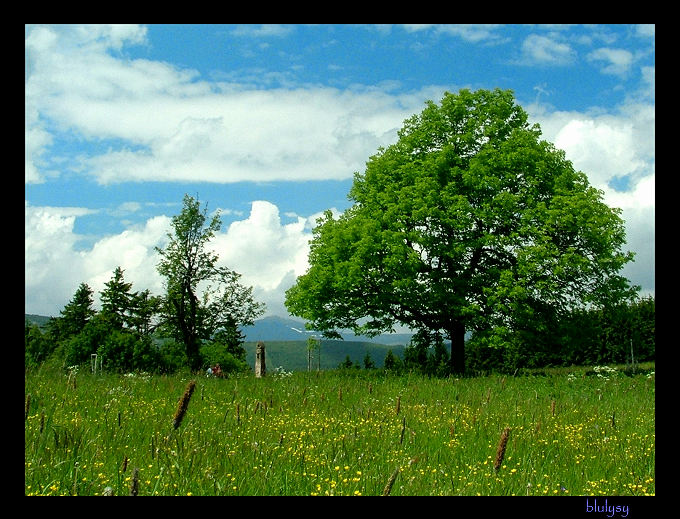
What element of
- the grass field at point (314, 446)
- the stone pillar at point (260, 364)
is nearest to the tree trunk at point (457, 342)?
the stone pillar at point (260, 364)

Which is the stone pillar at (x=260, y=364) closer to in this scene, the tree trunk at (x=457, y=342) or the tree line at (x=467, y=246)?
the tree line at (x=467, y=246)

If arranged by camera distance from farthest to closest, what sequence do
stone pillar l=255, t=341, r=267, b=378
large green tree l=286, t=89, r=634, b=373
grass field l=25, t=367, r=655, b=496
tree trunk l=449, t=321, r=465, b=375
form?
tree trunk l=449, t=321, r=465, b=375
large green tree l=286, t=89, r=634, b=373
stone pillar l=255, t=341, r=267, b=378
grass field l=25, t=367, r=655, b=496

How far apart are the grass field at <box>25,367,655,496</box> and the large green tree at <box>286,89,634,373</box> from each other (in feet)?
43.8

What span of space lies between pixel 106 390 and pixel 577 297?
2200cm

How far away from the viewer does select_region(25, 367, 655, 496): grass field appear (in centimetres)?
456

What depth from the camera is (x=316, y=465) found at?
5.41 m

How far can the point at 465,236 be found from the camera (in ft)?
82.8

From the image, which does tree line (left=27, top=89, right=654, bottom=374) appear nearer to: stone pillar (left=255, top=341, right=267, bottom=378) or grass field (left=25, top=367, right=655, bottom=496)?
stone pillar (left=255, top=341, right=267, bottom=378)

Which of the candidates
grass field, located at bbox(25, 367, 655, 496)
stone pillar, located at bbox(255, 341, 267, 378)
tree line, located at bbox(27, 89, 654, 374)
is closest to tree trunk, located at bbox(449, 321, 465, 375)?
tree line, located at bbox(27, 89, 654, 374)

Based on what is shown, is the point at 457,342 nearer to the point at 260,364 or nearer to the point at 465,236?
the point at 465,236
